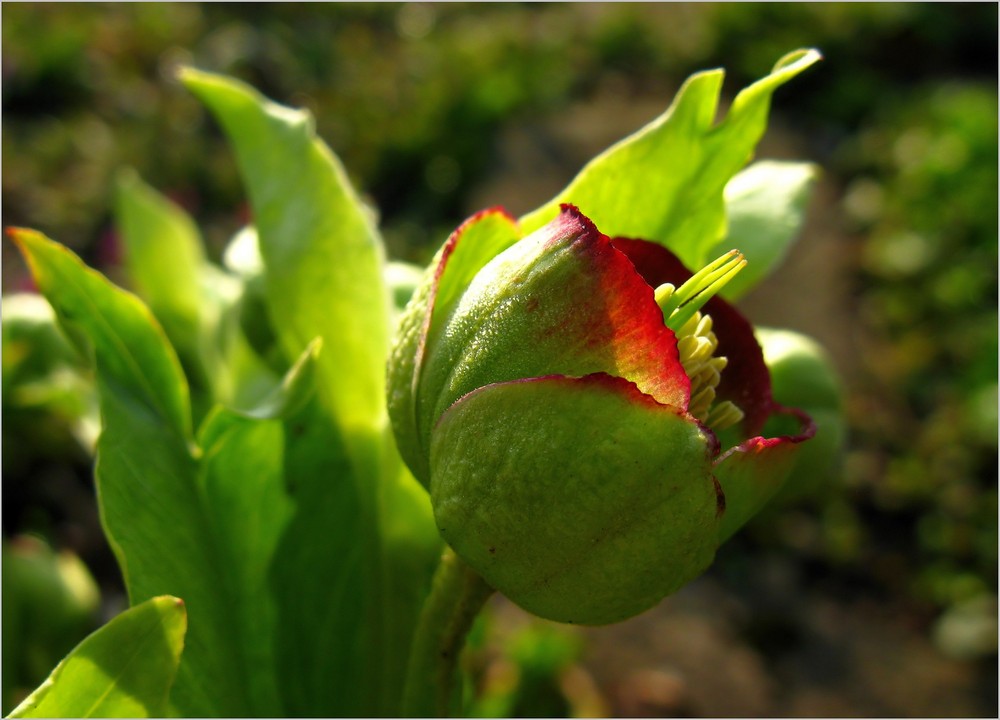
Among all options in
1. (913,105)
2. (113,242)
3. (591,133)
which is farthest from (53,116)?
(913,105)

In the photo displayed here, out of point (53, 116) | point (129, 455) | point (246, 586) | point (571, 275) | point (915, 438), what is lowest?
point (915, 438)

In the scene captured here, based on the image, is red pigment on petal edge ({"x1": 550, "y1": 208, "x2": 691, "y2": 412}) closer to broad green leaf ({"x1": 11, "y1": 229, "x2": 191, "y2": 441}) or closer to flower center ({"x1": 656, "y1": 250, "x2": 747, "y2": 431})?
flower center ({"x1": 656, "y1": 250, "x2": 747, "y2": 431})

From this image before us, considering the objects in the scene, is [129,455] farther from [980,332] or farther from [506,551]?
[980,332]

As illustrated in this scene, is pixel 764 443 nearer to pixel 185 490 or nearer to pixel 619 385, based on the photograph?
pixel 619 385

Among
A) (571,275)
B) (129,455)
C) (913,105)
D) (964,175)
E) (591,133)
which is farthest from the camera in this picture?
(591,133)

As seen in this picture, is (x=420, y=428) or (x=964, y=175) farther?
(x=964, y=175)

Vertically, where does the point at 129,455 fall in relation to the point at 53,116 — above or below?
above

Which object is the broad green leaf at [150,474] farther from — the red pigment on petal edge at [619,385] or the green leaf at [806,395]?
the green leaf at [806,395]
